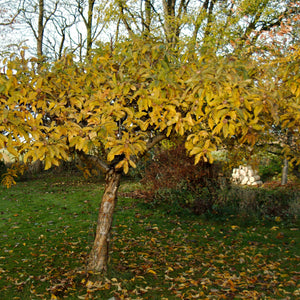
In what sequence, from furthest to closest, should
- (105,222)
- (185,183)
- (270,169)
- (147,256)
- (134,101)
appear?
(270,169) → (185,183) → (147,256) → (105,222) → (134,101)

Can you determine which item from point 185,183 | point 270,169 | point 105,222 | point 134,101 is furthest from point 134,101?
point 270,169

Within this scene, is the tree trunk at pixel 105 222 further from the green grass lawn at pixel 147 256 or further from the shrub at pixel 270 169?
the shrub at pixel 270 169

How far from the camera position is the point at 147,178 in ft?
32.1

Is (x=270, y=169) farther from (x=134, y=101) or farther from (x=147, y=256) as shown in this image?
(x=134, y=101)

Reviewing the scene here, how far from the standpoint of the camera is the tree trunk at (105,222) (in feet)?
12.2

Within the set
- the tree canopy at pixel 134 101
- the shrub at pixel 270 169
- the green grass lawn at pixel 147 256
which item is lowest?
the green grass lawn at pixel 147 256

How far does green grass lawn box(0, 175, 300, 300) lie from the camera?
3625mm

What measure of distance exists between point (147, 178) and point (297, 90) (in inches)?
286

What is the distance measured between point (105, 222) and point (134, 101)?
1.44 metres

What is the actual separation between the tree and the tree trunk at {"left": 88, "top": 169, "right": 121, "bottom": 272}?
671 millimetres

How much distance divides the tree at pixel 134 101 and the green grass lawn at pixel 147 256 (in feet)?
5.45

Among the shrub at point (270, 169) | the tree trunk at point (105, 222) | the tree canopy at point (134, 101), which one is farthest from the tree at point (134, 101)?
the shrub at point (270, 169)

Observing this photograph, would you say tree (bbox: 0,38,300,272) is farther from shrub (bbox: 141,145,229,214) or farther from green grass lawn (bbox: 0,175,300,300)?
shrub (bbox: 141,145,229,214)

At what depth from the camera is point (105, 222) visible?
3719mm
